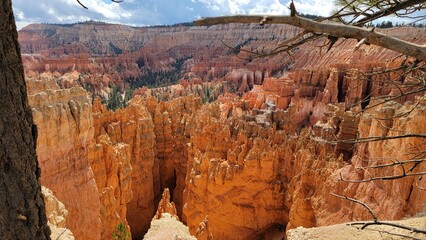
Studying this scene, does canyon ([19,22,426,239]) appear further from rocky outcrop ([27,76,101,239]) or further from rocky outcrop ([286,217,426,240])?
rocky outcrop ([286,217,426,240])

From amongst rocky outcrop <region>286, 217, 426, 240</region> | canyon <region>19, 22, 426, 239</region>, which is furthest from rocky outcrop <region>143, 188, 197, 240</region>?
rocky outcrop <region>286, 217, 426, 240</region>

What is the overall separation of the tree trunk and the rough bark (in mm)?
1123

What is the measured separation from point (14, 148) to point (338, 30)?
2188 millimetres

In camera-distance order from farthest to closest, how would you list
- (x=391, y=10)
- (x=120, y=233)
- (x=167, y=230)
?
(x=120, y=233) → (x=167, y=230) → (x=391, y=10)

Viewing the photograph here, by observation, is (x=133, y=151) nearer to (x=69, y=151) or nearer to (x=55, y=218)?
(x=69, y=151)

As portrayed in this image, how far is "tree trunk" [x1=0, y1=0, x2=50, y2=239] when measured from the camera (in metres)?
1.78

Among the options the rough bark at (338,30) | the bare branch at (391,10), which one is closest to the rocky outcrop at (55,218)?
the rough bark at (338,30)

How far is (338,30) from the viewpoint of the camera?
2115 millimetres

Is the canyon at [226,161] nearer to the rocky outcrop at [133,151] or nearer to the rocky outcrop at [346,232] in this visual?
the rocky outcrop at [133,151]

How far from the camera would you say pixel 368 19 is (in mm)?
2594

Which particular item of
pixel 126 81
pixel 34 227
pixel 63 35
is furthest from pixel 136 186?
pixel 63 35

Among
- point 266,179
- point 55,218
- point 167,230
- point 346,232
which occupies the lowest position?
point 266,179

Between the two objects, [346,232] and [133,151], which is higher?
[346,232]

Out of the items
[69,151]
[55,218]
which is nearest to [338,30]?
[55,218]
